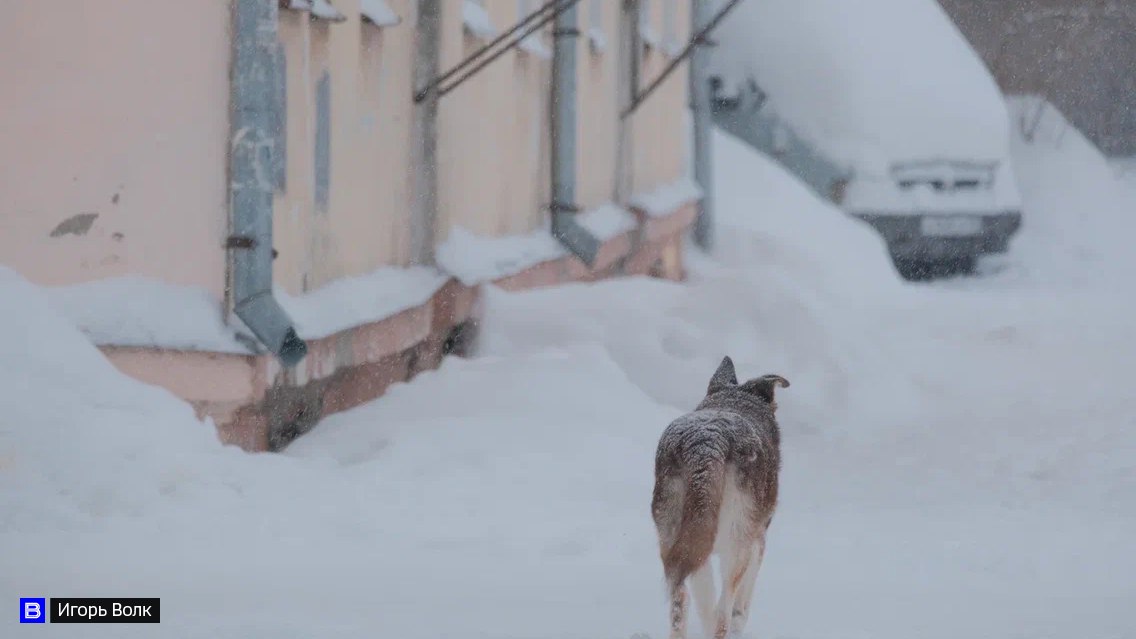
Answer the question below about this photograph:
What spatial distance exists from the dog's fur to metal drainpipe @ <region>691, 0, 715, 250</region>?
39.9 feet

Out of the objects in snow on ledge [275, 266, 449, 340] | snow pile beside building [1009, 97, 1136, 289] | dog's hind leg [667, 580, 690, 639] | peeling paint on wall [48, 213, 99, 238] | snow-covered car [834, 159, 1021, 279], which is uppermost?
peeling paint on wall [48, 213, 99, 238]

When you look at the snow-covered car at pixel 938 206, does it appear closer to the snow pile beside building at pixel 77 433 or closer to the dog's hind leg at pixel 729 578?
the snow pile beside building at pixel 77 433

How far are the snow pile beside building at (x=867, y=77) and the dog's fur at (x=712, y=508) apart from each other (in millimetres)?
12919

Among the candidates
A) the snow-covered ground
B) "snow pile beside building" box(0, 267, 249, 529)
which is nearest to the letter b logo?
the snow-covered ground

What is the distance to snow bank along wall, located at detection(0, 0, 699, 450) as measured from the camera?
6227mm

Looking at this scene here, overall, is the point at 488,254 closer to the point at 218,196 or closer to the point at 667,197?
the point at 218,196

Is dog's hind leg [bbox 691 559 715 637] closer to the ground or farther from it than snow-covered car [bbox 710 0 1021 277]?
farther from it

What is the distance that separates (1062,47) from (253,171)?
22717 mm

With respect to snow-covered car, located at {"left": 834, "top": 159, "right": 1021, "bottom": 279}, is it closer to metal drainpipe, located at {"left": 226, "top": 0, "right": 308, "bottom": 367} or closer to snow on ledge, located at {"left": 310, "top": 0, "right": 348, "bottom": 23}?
snow on ledge, located at {"left": 310, "top": 0, "right": 348, "bottom": 23}

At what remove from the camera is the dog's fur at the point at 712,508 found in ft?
13.3

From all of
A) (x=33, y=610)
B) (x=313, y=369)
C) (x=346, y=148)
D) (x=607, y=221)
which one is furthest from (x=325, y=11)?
(x=607, y=221)

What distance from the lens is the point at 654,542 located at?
573 centimetres

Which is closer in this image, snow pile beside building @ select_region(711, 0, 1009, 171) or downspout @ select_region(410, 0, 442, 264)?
downspout @ select_region(410, 0, 442, 264)

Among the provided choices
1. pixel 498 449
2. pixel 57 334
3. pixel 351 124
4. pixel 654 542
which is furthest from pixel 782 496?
pixel 57 334
